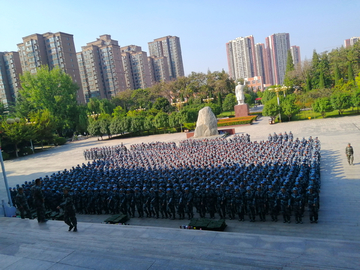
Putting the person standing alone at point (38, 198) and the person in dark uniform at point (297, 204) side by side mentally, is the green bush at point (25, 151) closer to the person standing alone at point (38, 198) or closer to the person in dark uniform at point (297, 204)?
the person standing alone at point (38, 198)

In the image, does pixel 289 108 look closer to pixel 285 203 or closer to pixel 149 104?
pixel 285 203

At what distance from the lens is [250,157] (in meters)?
12.5

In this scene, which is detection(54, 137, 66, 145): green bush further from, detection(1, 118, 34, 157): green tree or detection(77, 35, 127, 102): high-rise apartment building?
detection(77, 35, 127, 102): high-rise apartment building

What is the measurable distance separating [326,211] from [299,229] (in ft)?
4.49

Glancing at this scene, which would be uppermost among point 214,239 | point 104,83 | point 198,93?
point 104,83

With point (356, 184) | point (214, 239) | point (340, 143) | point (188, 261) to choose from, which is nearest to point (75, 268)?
point (188, 261)

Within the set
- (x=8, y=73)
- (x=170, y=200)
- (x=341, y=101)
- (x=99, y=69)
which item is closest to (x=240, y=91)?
(x=341, y=101)

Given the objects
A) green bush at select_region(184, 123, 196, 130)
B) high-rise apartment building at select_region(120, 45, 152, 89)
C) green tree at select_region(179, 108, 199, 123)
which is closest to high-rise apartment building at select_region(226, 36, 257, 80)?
high-rise apartment building at select_region(120, 45, 152, 89)

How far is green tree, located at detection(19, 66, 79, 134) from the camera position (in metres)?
37.3

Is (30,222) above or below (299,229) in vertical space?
above

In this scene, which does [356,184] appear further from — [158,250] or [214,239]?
[158,250]

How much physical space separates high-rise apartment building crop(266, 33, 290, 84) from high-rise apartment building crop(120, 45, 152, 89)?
70.0 meters

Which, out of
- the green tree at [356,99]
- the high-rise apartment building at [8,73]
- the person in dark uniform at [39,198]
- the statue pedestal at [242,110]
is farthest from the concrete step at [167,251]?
the high-rise apartment building at [8,73]

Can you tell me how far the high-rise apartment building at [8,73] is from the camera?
210 feet
